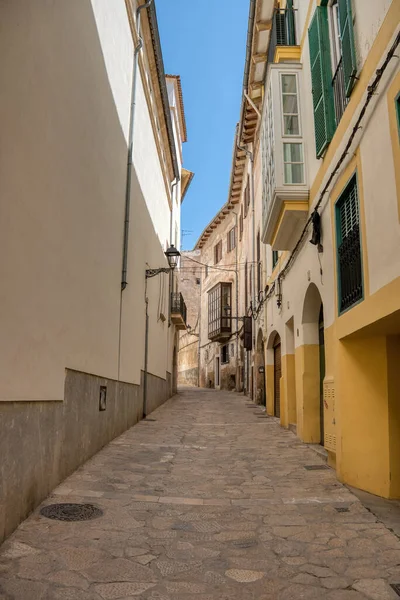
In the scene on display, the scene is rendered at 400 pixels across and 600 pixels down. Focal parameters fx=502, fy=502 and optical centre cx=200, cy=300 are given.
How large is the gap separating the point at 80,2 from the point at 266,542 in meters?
6.34

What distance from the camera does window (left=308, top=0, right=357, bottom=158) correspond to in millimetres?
6598

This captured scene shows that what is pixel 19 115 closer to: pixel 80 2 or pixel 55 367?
pixel 55 367

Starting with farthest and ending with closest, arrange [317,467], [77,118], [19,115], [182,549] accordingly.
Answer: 1. [317,467]
2. [77,118]
3. [19,115]
4. [182,549]

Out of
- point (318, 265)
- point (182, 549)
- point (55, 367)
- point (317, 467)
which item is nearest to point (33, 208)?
point (55, 367)

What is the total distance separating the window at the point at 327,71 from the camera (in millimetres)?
6598

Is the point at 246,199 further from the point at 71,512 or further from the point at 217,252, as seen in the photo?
the point at 71,512

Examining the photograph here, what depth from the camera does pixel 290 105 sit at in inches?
348

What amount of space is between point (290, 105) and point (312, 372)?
15.5 feet

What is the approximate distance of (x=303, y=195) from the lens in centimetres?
831

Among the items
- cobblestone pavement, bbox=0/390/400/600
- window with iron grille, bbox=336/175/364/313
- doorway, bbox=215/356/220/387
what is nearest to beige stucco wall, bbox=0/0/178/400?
cobblestone pavement, bbox=0/390/400/600

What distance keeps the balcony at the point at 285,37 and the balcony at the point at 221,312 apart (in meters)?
17.0

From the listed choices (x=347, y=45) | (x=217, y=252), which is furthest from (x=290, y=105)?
(x=217, y=252)

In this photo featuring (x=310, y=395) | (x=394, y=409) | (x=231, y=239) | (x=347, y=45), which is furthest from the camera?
(x=231, y=239)

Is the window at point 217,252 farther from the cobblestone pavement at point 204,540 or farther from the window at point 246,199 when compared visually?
the cobblestone pavement at point 204,540
